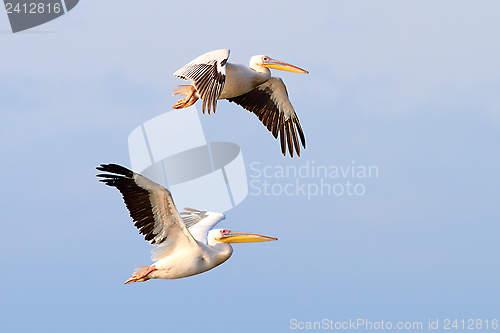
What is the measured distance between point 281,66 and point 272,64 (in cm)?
19

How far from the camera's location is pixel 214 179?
13.9 meters

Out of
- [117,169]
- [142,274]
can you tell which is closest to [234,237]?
[142,274]

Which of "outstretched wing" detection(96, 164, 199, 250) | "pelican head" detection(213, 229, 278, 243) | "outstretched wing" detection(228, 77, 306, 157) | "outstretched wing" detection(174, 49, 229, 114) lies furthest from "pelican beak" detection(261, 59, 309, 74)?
"outstretched wing" detection(96, 164, 199, 250)

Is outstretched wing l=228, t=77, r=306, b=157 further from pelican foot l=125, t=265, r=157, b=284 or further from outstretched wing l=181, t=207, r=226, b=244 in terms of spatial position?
pelican foot l=125, t=265, r=157, b=284

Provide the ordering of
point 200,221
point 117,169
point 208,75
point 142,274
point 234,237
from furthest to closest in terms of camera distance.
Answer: point 200,221
point 234,237
point 208,75
point 142,274
point 117,169

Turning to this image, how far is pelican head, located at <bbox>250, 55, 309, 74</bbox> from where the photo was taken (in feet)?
46.6

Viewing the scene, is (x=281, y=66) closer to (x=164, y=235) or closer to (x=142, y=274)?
(x=164, y=235)

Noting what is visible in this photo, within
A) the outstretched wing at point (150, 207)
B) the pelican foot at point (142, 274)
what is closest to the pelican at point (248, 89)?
the outstretched wing at point (150, 207)

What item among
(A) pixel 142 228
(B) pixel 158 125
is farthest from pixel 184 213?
(A) pixel 142 228

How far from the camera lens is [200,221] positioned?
13.4 m

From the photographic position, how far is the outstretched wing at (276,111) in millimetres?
15367

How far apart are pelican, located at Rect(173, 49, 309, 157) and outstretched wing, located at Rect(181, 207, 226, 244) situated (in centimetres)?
212

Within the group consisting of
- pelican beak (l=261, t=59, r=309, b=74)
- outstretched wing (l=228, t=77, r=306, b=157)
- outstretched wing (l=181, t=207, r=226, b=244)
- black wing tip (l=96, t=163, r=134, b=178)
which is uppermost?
pelican beak (l=261, t=59, r=309, b=74)

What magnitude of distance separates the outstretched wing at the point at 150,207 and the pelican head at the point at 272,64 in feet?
14.9
